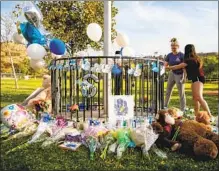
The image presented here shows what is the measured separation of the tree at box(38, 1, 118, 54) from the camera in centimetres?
1096

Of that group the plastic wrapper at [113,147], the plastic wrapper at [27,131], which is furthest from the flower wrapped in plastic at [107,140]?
the plastic wrapper at [27,131]

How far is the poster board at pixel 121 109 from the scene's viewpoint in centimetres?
511

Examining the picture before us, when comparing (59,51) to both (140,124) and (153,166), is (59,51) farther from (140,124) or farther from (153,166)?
(153,166)

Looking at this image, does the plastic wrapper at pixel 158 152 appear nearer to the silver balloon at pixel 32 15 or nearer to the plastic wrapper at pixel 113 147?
the plastic wrapper at pixel 113 147

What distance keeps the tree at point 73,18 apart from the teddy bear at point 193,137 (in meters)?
6.68

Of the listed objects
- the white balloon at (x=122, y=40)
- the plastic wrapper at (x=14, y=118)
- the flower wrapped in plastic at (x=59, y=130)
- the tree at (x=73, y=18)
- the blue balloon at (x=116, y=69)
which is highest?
the tree at (x=73, y=18)

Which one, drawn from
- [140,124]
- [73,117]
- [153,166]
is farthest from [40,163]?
[73,117]

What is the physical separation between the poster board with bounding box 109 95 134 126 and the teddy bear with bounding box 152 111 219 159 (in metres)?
0.61

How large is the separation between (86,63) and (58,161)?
172cm

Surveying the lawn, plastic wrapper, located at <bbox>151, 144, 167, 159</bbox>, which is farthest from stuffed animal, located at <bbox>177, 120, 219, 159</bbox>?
plastic wrapper, located at <bbox>151, 144, 167, 159</bbox>

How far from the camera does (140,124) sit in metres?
4.97

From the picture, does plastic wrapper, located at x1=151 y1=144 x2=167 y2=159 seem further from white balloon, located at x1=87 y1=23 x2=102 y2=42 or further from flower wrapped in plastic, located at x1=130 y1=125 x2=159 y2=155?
white balloon, located at x1=87 y1=23 x2=102 y2=42

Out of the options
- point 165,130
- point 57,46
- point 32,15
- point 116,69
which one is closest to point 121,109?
point 116,69

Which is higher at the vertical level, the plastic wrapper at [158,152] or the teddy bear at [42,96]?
the teddy bear at [42,96]
